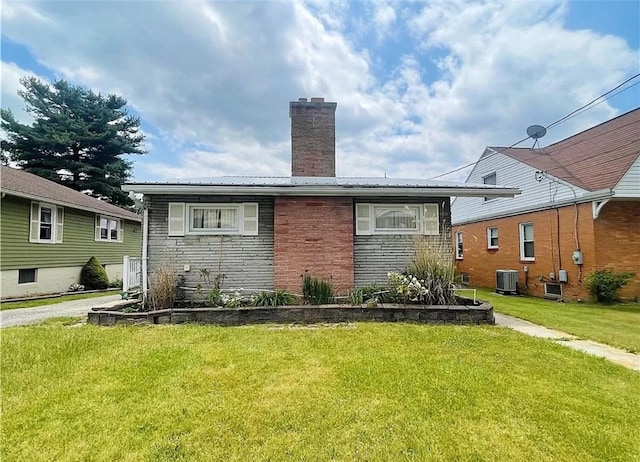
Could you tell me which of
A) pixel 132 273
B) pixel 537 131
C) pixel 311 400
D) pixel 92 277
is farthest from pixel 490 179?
pixel 92 277

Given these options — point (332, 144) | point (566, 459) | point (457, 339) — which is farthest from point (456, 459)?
point (332, 144)

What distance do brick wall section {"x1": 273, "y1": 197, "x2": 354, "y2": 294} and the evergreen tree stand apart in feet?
73.2

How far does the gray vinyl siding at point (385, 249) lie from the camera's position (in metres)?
8.03

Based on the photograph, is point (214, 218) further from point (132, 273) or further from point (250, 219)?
point (132, 273)

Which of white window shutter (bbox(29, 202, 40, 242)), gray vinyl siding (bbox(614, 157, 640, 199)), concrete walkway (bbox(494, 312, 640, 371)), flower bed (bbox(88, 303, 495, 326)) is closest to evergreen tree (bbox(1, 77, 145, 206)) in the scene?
white window shutter (bbox(29, 202, 40, 242))

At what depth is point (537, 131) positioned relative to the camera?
14664 mm

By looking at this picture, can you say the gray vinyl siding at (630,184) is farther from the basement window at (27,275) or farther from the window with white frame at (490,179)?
the basement window at (27,275)

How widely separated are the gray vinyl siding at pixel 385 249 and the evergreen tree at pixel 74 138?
23.5 m

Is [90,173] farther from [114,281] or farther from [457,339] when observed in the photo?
[457,339]

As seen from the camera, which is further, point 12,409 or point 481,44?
point 481,44

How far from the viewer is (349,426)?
2.72m

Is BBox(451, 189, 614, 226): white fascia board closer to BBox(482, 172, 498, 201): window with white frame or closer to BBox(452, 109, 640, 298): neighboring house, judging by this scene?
BBox(452, 109, 640, 298): neighboring house

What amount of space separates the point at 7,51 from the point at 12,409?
614 inches

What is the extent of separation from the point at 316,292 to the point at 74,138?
2445cm
